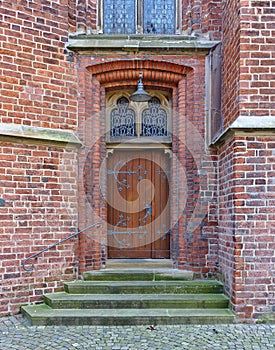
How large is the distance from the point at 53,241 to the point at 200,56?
386 centimetres

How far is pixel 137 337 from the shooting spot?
4340mm

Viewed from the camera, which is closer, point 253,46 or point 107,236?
point 253,46

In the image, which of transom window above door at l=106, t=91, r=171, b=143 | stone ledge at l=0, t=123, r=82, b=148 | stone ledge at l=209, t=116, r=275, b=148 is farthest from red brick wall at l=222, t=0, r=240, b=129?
stone ledge at l=0, t=123, r=82, b=148

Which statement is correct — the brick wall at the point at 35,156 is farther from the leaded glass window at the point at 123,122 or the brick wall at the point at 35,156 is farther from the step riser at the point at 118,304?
the leaded glass window at the point at 123,122

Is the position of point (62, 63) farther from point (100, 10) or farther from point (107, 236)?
point (107, 236)

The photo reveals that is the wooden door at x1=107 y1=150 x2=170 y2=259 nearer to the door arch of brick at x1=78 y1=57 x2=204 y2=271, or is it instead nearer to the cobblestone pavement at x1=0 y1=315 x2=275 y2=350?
the door arch of brick at x1=78 y1=57 x2=204 y2=271

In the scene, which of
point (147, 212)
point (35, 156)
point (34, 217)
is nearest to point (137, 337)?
point (34, 217)

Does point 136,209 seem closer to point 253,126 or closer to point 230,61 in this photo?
point 253,126

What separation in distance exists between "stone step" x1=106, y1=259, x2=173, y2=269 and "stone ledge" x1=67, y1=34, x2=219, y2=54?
359 centimetres

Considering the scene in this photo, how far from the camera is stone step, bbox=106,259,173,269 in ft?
20.0

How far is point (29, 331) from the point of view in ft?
14.9

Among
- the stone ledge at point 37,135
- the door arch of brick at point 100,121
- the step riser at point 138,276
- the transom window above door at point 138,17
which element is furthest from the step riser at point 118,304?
the transom window above door at point 138,17

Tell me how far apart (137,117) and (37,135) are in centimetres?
185

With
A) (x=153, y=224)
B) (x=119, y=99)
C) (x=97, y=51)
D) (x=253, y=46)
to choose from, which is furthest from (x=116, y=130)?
(x=253, y=46)
